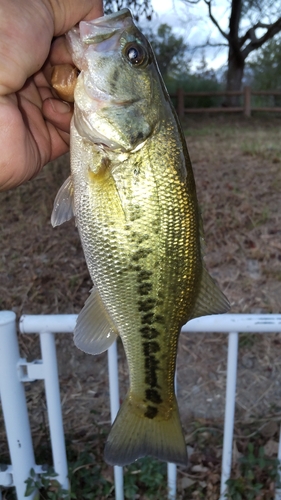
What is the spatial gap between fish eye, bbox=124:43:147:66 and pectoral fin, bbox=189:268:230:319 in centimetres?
59

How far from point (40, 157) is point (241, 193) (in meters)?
4.16

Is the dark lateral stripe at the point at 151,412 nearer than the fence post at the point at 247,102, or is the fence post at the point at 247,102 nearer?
the dark lateral stripe at the point at 151,412

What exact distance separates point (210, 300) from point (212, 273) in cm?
274

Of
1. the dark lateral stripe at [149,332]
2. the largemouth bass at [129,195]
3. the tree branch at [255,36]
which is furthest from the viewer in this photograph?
the tree branch at [255,36]

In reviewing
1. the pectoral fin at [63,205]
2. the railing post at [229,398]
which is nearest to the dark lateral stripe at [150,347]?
the pectoral fin at [63,205]

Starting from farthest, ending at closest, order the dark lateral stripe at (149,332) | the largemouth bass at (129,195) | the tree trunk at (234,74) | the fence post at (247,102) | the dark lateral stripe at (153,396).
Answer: the tree trunk at (234,74) < the fence post at (247,102) < the dark lateral stripe at (153,396) < the dark lateral stripe at (149,332) < the largemouth bass at (129,195)

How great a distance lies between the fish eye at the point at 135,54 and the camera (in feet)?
3.53

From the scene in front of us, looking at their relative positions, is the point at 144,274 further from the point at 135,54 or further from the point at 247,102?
the point at 247,102

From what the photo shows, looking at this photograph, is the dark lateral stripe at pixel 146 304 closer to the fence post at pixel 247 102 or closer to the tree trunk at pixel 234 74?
the fence post at pixel 247 102

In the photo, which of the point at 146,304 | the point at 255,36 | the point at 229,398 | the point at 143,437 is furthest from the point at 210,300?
the point at 255,36

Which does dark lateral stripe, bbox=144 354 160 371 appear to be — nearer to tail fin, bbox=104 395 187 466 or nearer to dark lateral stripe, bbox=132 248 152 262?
tail fin, bbox=104 395 187 466

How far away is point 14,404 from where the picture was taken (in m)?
1.75

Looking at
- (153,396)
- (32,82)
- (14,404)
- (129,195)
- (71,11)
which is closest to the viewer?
(129,195)

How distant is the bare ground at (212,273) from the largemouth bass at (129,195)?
1.52m
